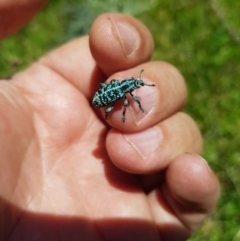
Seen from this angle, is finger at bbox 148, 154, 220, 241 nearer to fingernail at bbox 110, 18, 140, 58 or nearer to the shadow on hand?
the shadow on hand

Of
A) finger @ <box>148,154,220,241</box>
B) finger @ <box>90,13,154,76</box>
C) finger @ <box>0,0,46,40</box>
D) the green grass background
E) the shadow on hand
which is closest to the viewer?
the shadow on hand

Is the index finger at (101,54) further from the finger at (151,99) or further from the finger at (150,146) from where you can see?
the finger at (150,146)

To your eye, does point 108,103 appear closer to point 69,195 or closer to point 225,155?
point 69,195

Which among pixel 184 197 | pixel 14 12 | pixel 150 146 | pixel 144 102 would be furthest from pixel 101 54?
pixel 184 197

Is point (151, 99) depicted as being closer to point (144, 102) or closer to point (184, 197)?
point (144, 102)

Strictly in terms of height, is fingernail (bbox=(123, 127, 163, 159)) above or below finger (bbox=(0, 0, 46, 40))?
below

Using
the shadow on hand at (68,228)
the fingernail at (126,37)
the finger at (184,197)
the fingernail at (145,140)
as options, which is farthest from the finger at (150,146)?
the fingernail at (126,37)

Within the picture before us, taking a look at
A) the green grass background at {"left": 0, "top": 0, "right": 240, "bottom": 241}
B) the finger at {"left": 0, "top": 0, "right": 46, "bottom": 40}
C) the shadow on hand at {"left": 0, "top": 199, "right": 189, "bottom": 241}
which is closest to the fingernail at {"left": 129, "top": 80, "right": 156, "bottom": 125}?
the shadow on hand at {"left": 0, "top": 199, "right": 189, "bottom": 241}
